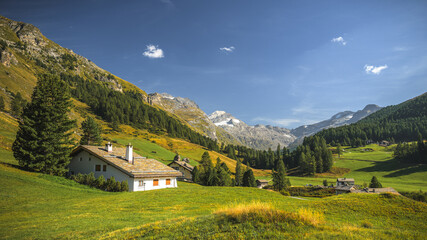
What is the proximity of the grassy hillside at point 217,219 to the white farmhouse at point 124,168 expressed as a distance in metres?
12.2

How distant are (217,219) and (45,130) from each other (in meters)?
32.7

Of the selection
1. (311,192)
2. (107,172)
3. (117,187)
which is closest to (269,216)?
(117,187)

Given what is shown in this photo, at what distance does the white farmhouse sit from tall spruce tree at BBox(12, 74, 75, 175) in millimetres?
5222

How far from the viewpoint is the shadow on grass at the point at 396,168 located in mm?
109550

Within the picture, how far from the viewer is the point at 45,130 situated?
3048 cm

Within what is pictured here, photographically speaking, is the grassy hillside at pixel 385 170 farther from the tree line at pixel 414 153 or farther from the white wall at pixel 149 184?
the white wall at pixel 149 184

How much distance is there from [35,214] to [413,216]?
23.3 metres

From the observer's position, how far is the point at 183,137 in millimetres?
197375

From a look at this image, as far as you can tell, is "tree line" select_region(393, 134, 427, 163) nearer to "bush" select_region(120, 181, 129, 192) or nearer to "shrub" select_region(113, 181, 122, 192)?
"bush" select_region(120, 181, 129, 192)

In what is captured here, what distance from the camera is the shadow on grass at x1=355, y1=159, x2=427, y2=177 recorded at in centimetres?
10955

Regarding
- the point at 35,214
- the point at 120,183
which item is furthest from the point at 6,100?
the point at 35,214

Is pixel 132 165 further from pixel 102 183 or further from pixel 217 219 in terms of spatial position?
pixel 217 219

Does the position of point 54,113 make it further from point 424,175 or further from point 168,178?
point 424,175

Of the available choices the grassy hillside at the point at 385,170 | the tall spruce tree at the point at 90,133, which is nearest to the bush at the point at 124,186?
the tall spruce tree at the point at 90,133
